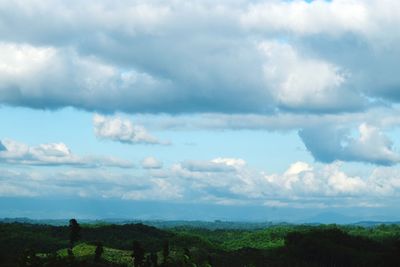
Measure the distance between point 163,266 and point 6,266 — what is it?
4878 cm

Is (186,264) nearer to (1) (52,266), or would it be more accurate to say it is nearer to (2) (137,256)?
(2) (137,256)

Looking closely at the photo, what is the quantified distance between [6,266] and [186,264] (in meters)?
58.5

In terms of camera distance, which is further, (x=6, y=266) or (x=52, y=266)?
(x=6, y=266)

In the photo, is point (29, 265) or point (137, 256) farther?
point (137, 256)

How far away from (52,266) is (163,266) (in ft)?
106

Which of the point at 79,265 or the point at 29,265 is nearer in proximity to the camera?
the point at 29,265

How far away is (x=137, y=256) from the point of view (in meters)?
191

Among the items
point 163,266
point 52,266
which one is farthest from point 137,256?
point 52,266

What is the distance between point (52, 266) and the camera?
599 ft

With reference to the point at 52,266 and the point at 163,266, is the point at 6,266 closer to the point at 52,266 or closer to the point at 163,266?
the point at 52,266

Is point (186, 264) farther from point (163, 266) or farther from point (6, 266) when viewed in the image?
point (6, 266)

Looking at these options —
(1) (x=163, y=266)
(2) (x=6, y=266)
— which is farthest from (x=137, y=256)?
(2) (x=6, y=266)

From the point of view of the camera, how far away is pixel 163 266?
194m

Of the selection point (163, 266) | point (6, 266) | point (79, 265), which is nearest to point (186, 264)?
point (163, 266)
